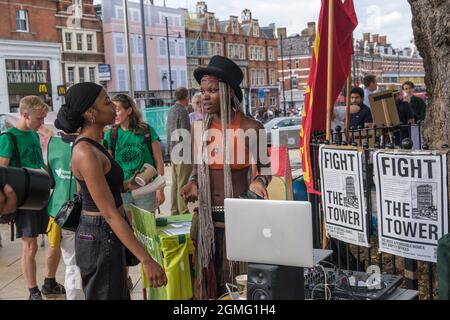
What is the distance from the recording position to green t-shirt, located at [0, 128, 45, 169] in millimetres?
4523

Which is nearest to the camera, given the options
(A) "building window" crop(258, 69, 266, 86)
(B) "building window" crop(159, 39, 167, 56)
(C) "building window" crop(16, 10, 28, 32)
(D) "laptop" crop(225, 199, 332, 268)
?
(D) "laptop" crop(225, 199, 332, 268)

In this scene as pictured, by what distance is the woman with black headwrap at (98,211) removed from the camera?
9.20ft

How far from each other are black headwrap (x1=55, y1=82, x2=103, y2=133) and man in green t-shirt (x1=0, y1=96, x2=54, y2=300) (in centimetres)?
176

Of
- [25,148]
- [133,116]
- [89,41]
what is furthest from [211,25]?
[25,148]

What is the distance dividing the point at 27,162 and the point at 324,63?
2870mm

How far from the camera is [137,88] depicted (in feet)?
174

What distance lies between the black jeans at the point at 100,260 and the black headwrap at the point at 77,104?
56cm

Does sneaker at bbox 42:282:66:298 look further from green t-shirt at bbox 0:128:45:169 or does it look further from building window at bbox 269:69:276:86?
building window at bbox 269:69:276:86

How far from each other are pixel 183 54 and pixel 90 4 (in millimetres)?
13021

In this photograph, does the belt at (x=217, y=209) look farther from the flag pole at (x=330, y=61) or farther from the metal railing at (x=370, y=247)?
the flag pole at (x=330, y=61)

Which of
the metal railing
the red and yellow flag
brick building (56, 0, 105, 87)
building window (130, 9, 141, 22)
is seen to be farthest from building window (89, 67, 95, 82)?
the red and yellow flag

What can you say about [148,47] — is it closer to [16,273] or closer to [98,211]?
[16,273]

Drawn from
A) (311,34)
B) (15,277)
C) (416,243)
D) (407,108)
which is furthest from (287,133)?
(311,34)

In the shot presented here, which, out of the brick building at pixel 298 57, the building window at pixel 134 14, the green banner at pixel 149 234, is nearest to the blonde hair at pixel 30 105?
the green banner at pixel 149 234
